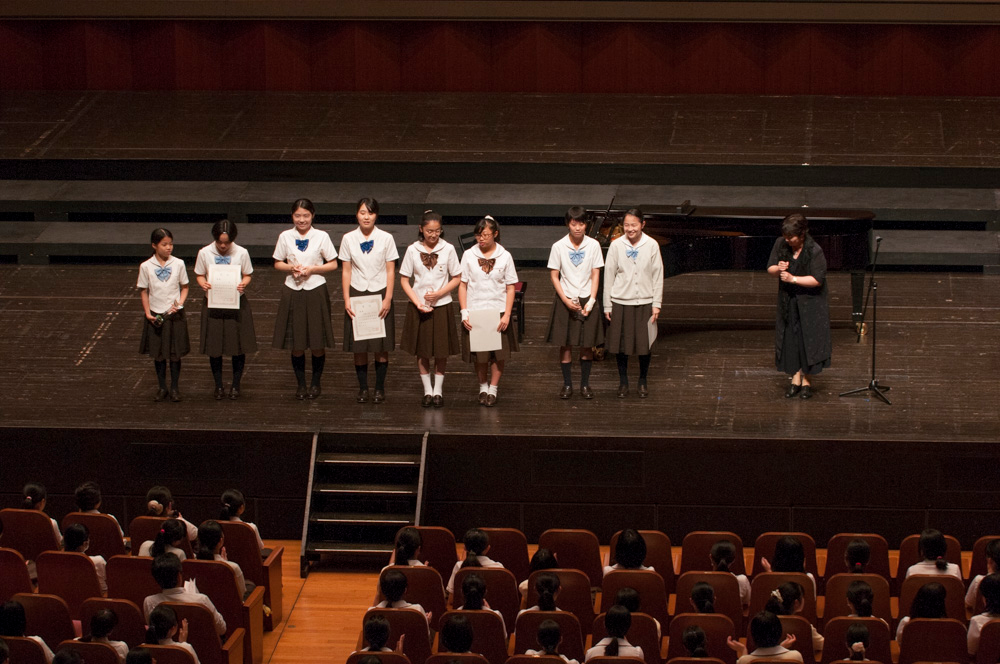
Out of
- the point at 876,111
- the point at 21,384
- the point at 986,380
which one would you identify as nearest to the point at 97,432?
the point at 21,384

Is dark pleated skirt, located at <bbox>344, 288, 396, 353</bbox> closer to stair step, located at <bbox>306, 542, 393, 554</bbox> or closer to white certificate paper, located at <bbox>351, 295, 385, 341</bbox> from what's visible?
white certificate paper, located at <bbox>351, 295, 385, 341</bbox>

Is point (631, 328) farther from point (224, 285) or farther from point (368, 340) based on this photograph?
point (224, 285)

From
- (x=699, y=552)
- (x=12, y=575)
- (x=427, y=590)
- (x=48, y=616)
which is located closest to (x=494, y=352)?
(x=699, y=552)

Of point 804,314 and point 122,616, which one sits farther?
point 804,314

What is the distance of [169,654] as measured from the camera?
16.3 ft

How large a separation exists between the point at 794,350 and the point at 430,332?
7.20ft

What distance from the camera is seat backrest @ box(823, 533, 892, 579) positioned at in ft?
19.8

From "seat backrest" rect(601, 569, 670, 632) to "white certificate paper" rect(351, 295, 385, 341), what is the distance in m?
2.53

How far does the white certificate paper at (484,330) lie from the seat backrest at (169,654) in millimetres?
2996

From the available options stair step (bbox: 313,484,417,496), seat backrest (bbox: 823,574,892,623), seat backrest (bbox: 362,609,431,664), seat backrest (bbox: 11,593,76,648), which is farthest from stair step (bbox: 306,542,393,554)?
seat backrest (bbox: 823,574,892,623)

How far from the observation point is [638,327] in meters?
7.73

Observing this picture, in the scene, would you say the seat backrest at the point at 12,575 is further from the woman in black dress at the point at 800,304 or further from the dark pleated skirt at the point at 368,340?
the woman in black dress at the point at 800,304

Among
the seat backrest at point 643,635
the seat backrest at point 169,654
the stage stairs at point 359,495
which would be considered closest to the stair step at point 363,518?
the stage stairs at point 359,495

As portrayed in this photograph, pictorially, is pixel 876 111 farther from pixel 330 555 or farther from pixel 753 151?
pixel 330 555
